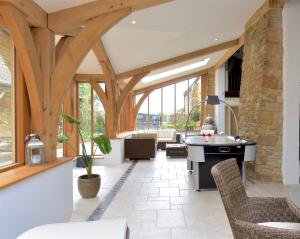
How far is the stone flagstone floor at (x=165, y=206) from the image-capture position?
3.06m

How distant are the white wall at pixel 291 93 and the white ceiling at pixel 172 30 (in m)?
0.72

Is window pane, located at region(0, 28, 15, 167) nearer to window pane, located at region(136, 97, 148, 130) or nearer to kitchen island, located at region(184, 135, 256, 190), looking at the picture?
kitchen island, located at region(184, 135, 256, 190)

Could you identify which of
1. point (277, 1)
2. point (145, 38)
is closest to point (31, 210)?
point (145, 38)

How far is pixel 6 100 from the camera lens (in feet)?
9.05

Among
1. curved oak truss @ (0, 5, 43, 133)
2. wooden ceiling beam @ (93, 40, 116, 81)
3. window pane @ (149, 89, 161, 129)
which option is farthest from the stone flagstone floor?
window pane @ (149, 89, 161, 129)

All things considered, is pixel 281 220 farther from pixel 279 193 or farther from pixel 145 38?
pixel 145 38

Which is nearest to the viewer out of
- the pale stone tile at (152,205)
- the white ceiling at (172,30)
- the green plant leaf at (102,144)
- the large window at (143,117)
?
the pale stone tile at (152,205)

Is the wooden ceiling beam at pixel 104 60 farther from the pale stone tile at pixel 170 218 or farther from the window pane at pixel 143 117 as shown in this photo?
the window pane at pixel 143 117

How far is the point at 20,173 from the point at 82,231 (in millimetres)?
1140

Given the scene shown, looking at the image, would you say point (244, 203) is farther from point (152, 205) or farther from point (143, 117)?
point (143, 117)

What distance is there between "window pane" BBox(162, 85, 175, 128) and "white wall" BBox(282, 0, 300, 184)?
878 centimetres

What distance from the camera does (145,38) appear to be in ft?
18.9

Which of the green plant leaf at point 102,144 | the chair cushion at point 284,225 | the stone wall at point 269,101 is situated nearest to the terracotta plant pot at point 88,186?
the green plant leaf at point 102,144

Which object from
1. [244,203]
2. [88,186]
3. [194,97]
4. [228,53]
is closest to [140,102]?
[194,97]
